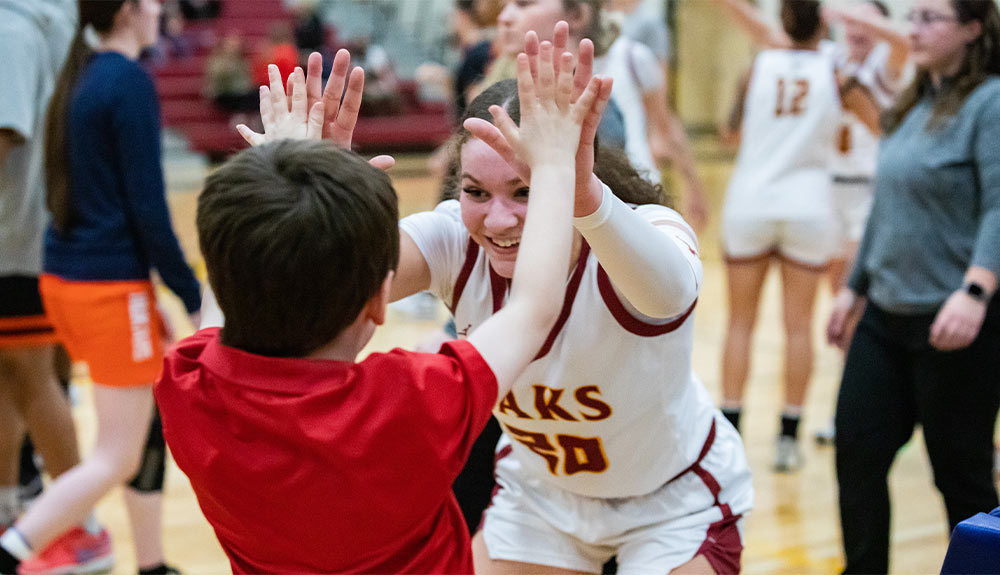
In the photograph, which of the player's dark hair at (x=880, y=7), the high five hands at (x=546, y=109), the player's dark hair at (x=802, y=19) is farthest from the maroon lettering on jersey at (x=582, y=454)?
the player's dark hair at (x=880, y=7)

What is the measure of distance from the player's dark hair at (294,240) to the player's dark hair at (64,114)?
1698mm

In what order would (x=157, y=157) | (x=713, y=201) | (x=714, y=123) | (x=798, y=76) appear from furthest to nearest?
(x=714, y=123) → (x=713, y=201) → (x=798, y=76) → (x=157, y=157)

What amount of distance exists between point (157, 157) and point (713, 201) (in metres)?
9.01

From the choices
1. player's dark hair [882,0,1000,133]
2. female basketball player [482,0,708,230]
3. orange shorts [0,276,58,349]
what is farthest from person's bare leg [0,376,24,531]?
player's dark hair [882,0,1000,133]

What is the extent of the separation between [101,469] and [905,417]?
2.17 m

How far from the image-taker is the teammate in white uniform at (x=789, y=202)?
13.0ft

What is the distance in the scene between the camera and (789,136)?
404 cm

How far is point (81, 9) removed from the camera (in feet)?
8.95

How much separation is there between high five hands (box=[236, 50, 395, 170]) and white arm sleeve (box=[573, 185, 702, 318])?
0.33m

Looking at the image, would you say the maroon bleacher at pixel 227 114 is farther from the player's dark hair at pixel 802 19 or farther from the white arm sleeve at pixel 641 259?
the white arm sleeve at pixel 641 259

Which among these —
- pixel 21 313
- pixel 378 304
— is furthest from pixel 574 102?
pixel 21 313

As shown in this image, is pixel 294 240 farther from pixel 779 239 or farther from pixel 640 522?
pixel 779 239

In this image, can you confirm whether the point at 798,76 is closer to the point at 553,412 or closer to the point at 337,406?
the point at 553,412

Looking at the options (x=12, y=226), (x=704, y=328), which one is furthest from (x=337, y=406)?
(x=704, y=328)
